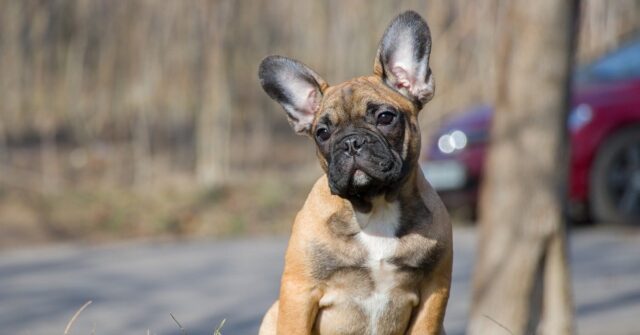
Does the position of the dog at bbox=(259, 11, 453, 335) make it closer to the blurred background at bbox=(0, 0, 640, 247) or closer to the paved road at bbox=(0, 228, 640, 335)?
the paved road at bbox=(0, 228, 640, 335)

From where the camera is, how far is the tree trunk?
6.78 m

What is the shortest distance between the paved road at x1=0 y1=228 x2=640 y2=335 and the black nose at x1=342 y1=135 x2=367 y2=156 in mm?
3607

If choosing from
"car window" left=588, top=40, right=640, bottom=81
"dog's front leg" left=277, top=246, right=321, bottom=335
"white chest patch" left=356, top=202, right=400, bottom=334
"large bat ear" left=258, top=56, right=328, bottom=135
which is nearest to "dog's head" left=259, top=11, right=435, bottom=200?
"large bat ear" left=258, top=56, right=328, bottom=135

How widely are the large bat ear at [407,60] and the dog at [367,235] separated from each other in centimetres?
17

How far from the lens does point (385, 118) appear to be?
471 centimetres

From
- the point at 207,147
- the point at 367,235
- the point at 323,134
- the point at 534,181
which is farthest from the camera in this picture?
the point at 207,147

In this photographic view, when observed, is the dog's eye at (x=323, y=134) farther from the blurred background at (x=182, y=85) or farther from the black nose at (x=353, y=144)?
the blurred background at (x=182, y=85)

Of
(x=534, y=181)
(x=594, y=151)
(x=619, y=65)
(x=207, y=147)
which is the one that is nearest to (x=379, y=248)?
(x=534, y=181)

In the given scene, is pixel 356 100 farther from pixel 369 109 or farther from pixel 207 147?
pixel 207 147

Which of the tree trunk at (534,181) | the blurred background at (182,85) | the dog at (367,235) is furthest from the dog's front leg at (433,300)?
the blurred background at (182,85)

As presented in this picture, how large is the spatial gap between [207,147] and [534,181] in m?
8.87

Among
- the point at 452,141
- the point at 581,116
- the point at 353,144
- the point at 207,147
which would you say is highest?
the point at 207,147

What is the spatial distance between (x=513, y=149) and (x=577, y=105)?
212 inches

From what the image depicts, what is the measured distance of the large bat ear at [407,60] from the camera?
4.94 meters
